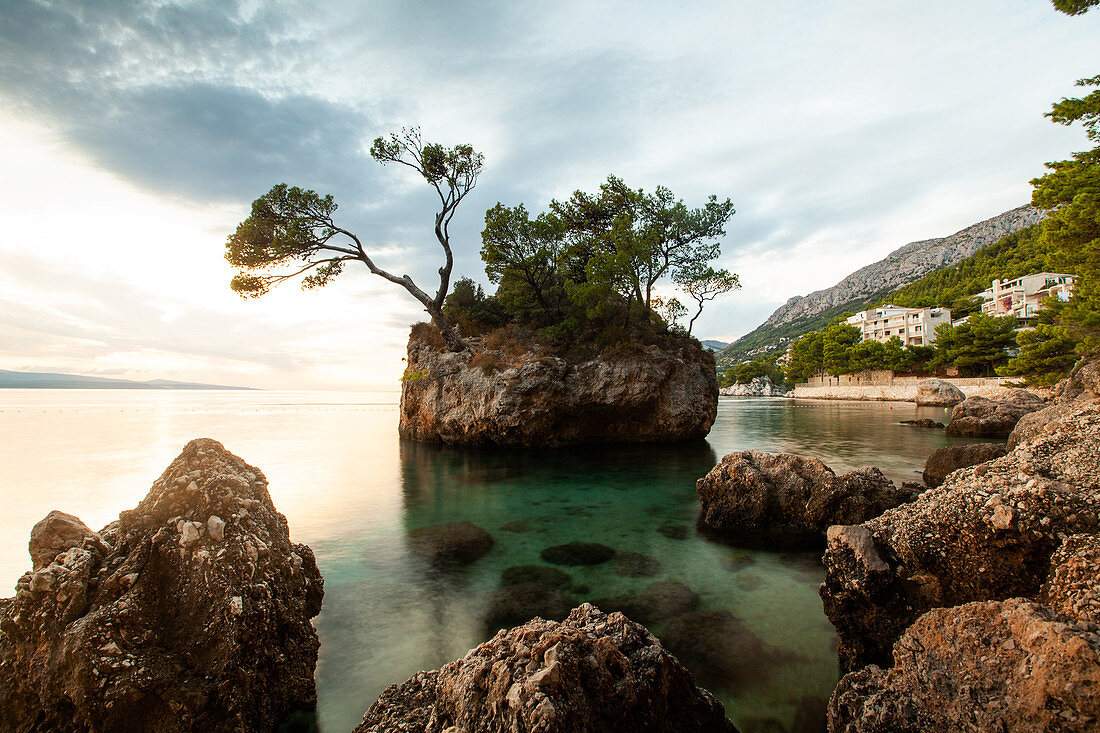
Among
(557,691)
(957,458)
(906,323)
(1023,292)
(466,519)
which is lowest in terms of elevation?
(466,519)

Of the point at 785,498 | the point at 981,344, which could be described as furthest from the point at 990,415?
the point at 981,344

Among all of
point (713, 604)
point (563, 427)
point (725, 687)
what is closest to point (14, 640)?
point (725, 687)

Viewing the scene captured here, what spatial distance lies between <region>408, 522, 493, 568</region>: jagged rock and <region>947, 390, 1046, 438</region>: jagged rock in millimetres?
24128

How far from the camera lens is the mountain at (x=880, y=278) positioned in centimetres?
11644

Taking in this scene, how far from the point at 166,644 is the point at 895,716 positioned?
15.5 ft

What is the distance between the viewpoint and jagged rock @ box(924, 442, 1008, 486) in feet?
29.4

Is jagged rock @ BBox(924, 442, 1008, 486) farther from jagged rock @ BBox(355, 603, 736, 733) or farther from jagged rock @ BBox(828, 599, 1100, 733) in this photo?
jagged rock @ BBox(355, 603, 736, 733)

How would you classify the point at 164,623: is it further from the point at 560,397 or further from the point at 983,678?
the point at 560,397

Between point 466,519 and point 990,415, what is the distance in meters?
24.7

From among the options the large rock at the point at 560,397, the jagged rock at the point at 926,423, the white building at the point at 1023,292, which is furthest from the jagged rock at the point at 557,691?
the white building at the point at 1023,292

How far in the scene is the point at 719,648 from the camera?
454 centimetres

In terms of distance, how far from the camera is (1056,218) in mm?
15148

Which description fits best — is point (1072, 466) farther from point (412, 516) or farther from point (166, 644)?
point (412, 516)

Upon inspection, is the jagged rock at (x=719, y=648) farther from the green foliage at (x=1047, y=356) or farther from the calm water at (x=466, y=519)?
the green foliage at (x=1047, y=356)
